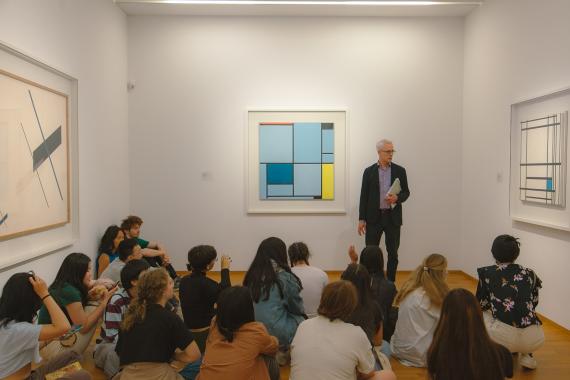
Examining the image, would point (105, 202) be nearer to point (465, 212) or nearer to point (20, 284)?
point (20, 284)

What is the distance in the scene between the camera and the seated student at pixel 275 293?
3207 millimetres

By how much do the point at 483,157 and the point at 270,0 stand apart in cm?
341

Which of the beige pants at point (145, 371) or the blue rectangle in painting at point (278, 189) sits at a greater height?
the blue rectangle in painting at point (278, 189)

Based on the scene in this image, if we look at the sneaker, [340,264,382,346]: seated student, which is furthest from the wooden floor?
[340,264,382,346]: seated student

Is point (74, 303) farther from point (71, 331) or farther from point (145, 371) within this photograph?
point (145, 371)

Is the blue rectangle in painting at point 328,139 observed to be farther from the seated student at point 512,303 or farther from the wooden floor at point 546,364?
the seated student at point 512,303

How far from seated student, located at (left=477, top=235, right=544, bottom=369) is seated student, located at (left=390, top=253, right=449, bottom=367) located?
0.40 meters

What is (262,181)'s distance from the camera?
6902 mm

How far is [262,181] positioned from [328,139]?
1.11m

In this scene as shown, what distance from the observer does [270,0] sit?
20.6ft

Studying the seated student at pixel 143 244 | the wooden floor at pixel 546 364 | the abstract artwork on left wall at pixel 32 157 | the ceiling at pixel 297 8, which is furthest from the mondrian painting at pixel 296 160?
the wooden floor at pixel 546 364

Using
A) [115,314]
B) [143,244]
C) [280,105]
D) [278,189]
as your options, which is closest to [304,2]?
[280,105]

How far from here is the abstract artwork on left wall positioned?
3771 mm

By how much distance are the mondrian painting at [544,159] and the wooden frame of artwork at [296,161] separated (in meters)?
2.46
